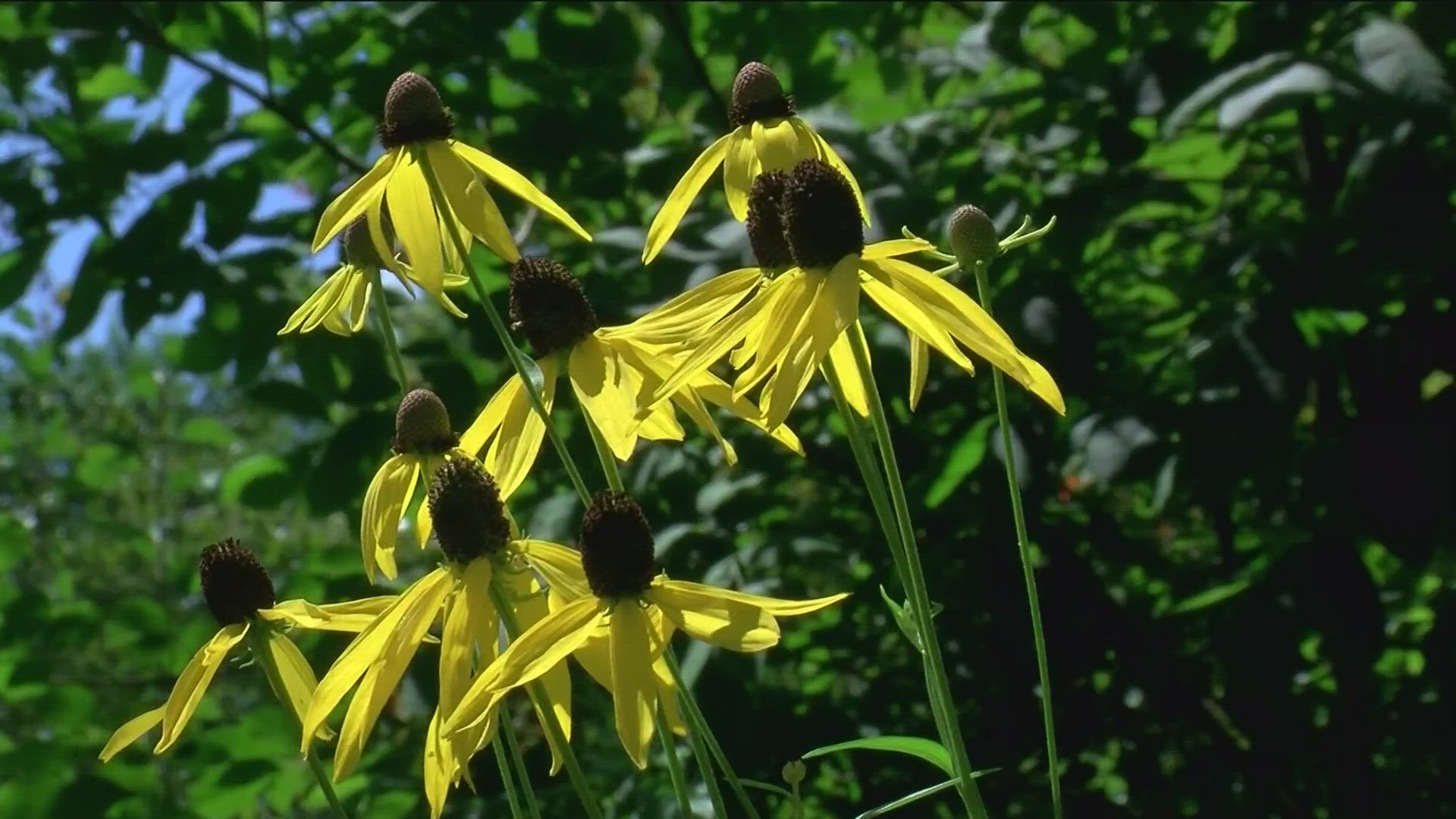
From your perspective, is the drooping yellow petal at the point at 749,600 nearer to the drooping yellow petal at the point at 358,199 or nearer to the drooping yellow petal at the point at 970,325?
the drooping yellow petal at the point at 970,325

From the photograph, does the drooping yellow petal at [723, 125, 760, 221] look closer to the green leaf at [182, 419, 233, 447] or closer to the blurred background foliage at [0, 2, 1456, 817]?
the blurred background foliage at [0, 2, 1456, 817]

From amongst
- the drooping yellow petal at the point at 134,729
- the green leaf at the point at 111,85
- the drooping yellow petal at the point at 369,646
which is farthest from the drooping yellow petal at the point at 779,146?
the green leaf at the point at 111,85

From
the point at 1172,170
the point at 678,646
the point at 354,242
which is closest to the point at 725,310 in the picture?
the point at 354,242

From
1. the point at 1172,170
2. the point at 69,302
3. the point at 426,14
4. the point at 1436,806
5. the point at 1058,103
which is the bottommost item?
the point at 1436,806

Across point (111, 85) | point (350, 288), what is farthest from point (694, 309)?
point (111, 85)

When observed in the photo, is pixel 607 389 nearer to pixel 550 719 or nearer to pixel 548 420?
pixel 548 420

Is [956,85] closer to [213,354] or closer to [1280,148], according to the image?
[1280,148]

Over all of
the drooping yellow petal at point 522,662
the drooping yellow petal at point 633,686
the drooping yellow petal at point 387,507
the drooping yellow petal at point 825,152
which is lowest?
the drooping yellow petal at point 633,686

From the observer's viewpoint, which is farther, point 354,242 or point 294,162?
point 294,162
